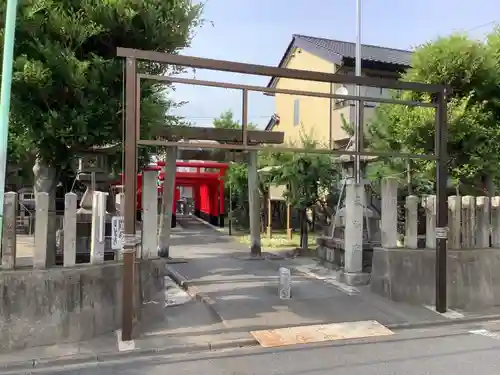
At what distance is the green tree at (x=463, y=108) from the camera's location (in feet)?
32.4

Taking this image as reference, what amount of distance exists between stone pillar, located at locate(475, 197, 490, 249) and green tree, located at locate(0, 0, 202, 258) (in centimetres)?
627

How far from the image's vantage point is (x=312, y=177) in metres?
14.6

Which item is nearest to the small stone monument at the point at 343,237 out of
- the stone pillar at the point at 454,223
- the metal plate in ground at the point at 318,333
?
the stone pillar at the point at 454,223

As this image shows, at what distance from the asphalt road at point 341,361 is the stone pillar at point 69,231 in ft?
4.85

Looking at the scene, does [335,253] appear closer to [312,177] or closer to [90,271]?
[312,177]

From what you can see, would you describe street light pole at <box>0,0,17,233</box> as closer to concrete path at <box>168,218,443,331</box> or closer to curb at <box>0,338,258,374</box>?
curb at <box>0,338,258,374</box>

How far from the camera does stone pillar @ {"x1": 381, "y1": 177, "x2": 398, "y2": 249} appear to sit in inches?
359

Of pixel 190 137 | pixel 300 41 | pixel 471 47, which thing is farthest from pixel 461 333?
pixel 300 41

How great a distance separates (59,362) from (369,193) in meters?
9.38

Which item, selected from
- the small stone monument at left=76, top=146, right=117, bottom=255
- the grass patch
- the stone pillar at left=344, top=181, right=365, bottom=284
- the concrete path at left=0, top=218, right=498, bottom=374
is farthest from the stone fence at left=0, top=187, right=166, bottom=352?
the grass patch

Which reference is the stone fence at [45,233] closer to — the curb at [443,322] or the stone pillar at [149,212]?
the stone pillar at [149,212]

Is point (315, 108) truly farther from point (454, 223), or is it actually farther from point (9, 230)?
point (9, 230)

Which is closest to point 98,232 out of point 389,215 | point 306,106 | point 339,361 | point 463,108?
point 339,361

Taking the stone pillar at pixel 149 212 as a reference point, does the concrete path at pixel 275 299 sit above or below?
below
